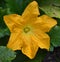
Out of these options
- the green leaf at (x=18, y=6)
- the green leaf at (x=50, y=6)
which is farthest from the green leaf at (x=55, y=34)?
the green leaf at (x=18, y=6)

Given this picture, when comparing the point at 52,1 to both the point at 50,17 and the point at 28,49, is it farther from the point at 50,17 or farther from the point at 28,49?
the point at 28,49

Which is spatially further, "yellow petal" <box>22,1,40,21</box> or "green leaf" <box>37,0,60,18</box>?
"green leaf" <box>37,0,60,18</box>

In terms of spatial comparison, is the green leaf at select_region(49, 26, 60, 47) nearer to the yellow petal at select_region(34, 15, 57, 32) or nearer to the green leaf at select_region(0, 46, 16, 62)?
the yellow petal at select_region(34, 15, 57, 32)

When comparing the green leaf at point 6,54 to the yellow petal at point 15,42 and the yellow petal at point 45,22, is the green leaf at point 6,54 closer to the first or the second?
the yellow petal at point 15,42

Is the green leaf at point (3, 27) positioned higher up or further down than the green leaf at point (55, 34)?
higher up

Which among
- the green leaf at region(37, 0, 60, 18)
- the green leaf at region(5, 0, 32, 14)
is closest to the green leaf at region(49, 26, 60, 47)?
the green leaf at region(37, 0, 60, 18)

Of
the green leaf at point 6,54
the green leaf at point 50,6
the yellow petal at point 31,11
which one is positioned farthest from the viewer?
the green leaf at point 50,6
